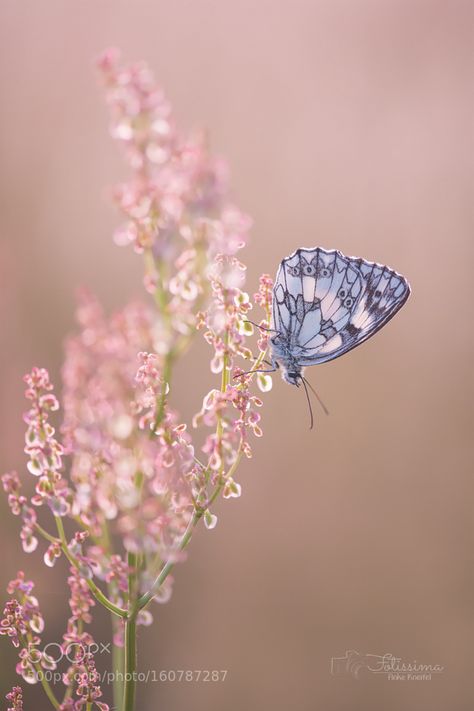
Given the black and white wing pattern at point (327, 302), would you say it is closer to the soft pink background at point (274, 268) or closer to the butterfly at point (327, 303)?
the butterfly at point (327, 303)

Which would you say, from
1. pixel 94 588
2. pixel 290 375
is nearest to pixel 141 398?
pixel 94 588

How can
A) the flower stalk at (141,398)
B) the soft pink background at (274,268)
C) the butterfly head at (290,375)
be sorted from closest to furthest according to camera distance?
the flower stalk at (141,398)
the butterfly head at (290,375)
the soft pink background at (274,268)

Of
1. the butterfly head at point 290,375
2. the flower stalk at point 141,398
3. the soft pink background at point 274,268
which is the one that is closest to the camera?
the flower stalk at point 141,398

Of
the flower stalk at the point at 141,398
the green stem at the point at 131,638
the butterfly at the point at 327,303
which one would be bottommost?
the green stem at the point at 131,638

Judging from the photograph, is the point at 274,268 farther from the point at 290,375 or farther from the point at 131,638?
the point at 131,638

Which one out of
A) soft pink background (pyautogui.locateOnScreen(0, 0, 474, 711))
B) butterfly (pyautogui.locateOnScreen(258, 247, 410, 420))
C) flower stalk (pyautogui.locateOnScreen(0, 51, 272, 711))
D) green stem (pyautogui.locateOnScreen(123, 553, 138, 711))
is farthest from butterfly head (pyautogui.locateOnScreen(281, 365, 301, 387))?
soft pink background (pyautogui.locateOnScreen(0, 0, 474, 711))

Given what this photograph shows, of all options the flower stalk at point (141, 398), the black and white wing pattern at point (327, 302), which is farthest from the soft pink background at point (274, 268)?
the flower stalk at point (141, 398)

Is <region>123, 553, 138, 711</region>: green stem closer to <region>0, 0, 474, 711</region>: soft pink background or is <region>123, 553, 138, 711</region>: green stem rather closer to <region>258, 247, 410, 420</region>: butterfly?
<region>258, 247, 410, 420</region>: butterfly
